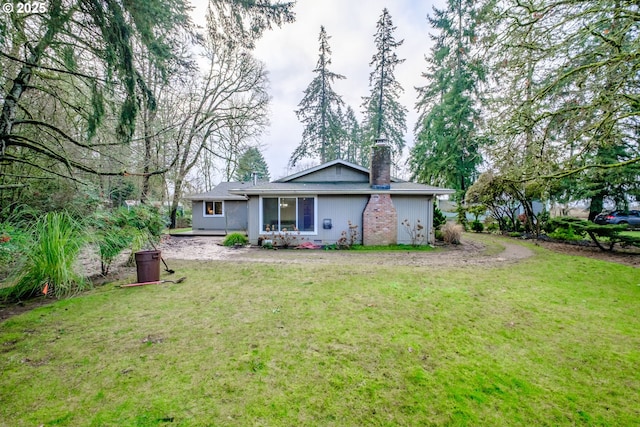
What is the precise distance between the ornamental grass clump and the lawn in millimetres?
554

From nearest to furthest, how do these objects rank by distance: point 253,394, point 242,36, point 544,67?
point 253,394 → point 242,36 → point 544,67

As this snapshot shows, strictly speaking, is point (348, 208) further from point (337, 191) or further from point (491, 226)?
point (491, 226)

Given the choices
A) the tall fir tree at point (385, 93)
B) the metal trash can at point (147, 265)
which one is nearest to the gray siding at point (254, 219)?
the metal trash can at point (147, 265)

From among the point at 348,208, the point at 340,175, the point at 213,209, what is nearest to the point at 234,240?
the point at 348,208

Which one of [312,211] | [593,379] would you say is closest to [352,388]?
[593,379]

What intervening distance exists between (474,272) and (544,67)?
5.18 meters

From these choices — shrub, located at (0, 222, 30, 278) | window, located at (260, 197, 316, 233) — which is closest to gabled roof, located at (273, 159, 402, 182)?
window, located at (260, 197, 316, 233)

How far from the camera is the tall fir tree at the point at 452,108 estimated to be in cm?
1972

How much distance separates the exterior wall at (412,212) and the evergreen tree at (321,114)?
526 inches

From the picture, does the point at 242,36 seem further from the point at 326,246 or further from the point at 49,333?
the point at 326,246

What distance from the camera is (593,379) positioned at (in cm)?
255

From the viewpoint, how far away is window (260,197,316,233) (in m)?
11.4

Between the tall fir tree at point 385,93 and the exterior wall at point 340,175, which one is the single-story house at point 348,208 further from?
the tall fir tree at point 385,93

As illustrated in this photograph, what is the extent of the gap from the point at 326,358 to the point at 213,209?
16.5m
